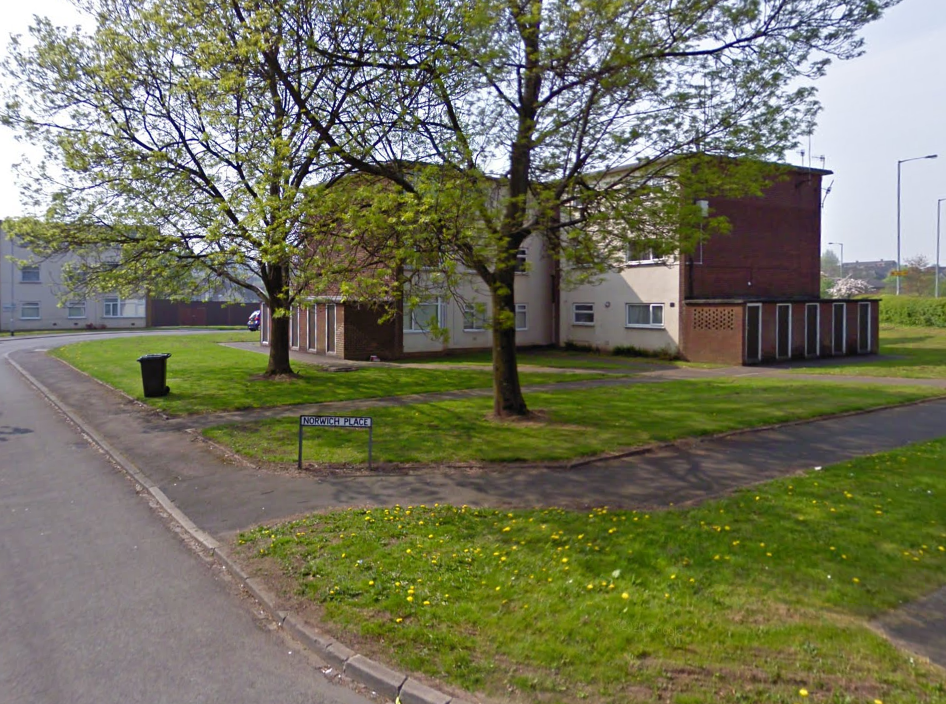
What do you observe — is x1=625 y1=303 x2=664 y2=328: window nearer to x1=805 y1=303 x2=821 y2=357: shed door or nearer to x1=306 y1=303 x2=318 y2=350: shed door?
x1=805 y1=303 x2=821 y2=357: shed door

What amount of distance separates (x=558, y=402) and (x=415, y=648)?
11609 millimetres

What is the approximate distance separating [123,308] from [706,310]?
5331cm

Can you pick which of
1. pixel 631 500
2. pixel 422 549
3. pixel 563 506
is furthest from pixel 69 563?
pixel 631 500

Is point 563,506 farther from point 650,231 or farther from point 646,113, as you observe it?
point 646,113

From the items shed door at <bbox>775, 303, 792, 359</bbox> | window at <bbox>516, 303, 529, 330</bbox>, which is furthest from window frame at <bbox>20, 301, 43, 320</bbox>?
shed door at <bbox>775, 303, 792, 359</bbox>

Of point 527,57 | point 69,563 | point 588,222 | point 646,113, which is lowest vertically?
point 69,563

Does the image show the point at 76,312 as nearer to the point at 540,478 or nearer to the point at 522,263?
the point at 522,263

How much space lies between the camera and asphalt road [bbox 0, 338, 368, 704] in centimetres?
441

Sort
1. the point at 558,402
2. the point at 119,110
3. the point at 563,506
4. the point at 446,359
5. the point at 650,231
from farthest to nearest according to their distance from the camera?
the point at 446,359 → the point at 119,110 → the point at 558,402 → the point at 650,231 → the point at 563,506

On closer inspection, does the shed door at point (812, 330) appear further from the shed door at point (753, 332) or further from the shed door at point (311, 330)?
the shed door at point (311, 330)

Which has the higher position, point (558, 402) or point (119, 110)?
point (119, 110)

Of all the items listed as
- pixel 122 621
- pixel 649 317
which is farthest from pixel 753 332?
pixel 122 621

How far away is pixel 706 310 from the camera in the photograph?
27906 millimetres

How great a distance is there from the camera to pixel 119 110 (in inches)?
694
